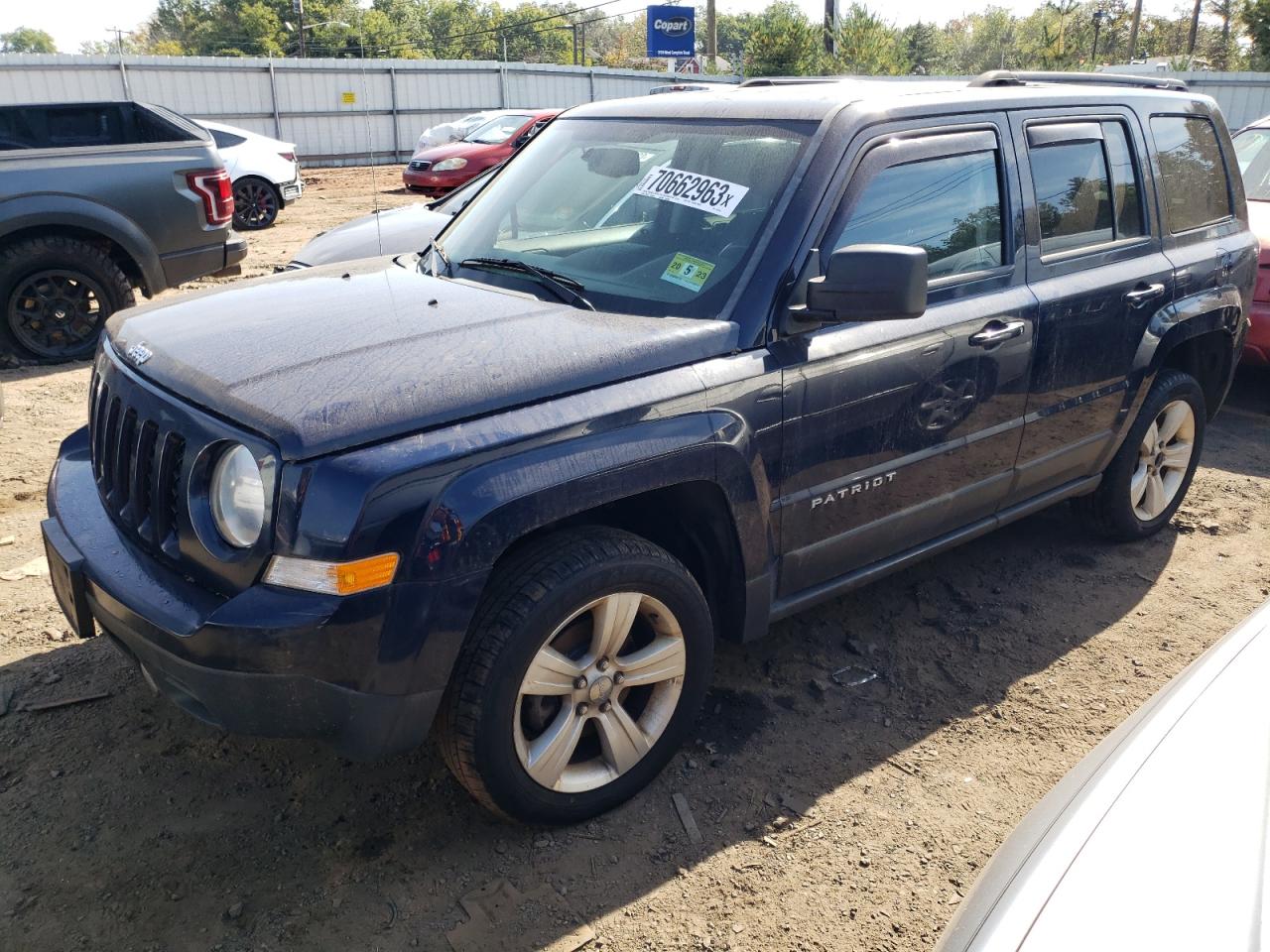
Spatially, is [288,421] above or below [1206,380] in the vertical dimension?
above

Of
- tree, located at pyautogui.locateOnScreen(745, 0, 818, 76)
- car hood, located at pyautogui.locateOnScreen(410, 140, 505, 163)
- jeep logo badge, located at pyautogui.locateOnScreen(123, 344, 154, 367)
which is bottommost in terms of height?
jeep logo badge, located at pyautogui.locateOnScreen(123, 344, 154, 367)

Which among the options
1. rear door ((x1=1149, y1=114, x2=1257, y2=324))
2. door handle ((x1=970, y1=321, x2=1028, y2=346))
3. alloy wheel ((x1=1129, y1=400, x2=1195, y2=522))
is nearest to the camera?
door handle ((x1=970, y1=321, x2=1028, y2=346))

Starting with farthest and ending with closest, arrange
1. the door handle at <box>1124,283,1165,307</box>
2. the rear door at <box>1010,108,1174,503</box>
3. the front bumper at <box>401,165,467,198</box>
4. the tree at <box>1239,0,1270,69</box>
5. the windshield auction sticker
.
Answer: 1. the tree at <box>1239,0,1270,69</box>
2. the front bumper at <box>401,165,467,198</box>
3. the door handle at <box>1124,283,1165,307</box>
4. the rear door at <box>1010,108,1174,503</box>
5. the windshield auction sticker

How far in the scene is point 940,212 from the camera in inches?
136

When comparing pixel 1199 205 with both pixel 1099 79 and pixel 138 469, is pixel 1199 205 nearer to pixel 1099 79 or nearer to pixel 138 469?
pixel 1099 79

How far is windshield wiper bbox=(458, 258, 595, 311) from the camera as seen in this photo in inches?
124

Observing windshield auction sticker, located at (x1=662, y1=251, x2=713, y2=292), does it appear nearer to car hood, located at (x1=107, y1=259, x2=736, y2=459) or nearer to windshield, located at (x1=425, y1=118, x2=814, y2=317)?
windshield, located at (x1=425, y1=118, x2=814, y2=317)

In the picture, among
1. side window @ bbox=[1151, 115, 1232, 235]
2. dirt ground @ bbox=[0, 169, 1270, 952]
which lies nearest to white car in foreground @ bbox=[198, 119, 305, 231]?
dirt ground @ bbox=[0, 169, 1270, 952]

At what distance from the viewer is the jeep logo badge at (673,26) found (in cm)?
3678

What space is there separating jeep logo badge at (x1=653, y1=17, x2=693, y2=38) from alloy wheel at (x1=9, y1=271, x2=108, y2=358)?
108ft

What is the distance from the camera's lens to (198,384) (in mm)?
2605

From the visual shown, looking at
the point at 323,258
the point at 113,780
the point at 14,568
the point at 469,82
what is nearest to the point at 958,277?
the point at 113,780

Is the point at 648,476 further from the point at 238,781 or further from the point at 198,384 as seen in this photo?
the point at 238,781

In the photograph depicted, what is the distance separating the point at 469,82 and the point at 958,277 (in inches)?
1019
